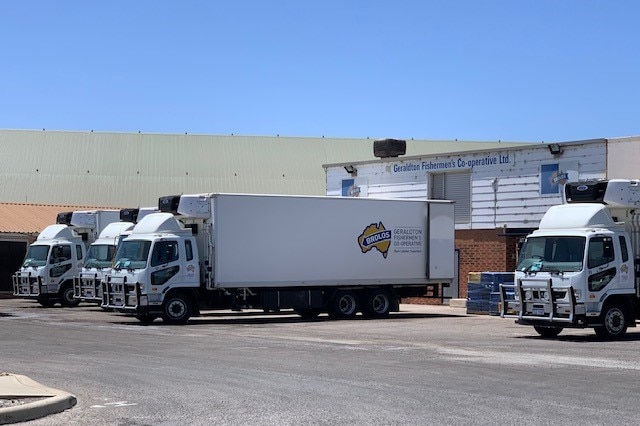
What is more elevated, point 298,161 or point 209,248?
point 298,161

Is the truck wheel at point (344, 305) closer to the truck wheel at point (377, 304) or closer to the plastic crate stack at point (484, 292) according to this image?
the truck wheel at point (377, 304)

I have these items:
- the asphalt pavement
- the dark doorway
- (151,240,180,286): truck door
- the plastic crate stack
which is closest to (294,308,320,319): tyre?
(151,240,180,286): truck door

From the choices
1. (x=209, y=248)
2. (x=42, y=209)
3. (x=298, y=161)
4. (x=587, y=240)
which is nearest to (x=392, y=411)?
→ (x=587, y=240)

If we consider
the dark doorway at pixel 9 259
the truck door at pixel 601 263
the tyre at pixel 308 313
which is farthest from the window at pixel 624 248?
the dark doorway at pixel 9 259

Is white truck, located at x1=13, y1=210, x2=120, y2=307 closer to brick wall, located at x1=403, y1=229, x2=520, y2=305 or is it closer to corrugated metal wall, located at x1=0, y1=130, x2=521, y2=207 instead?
brick wall, located at x1=403, y1=229, x2=520, y2=305

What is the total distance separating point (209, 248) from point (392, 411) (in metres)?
18.6

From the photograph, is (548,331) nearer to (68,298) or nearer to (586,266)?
(586,266)

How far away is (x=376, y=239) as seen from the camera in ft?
109

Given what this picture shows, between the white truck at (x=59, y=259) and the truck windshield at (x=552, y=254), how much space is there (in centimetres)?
1973

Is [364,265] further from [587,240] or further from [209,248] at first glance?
[587,240]

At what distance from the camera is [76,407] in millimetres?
12273

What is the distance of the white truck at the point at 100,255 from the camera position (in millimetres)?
35000

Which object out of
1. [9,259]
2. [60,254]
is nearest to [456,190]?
[60,254]

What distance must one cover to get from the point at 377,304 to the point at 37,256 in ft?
43.9
